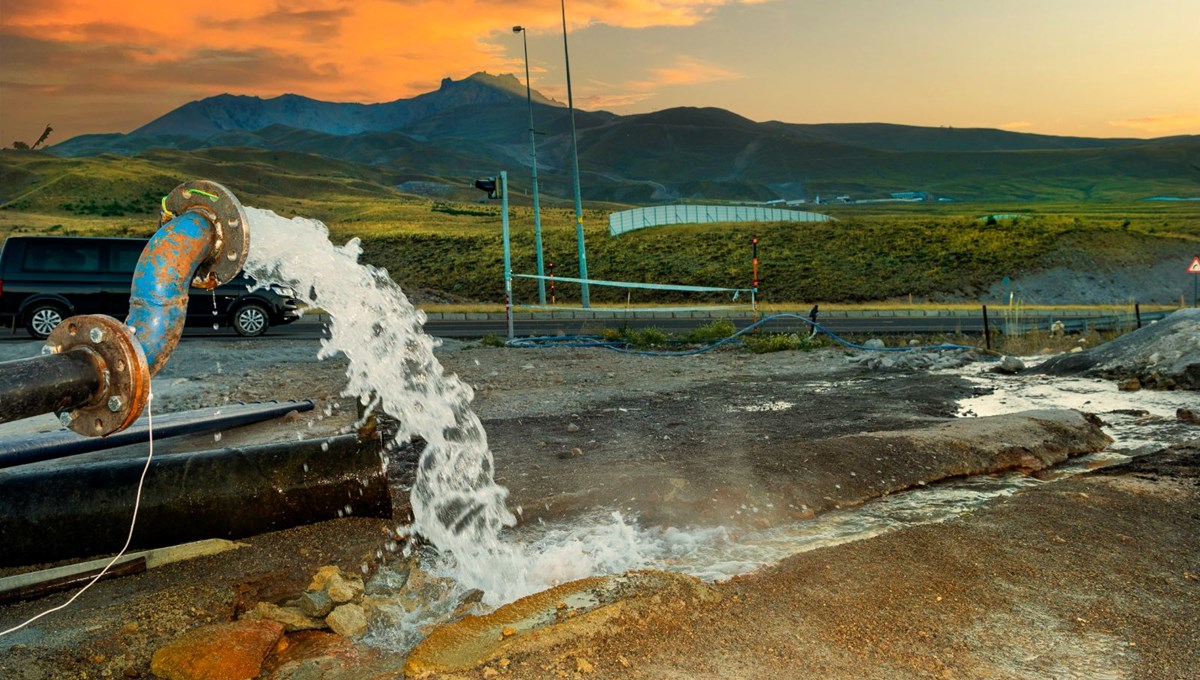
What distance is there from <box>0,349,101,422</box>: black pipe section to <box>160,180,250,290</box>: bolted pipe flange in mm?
722

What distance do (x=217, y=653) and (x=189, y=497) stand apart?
1533 millimetres

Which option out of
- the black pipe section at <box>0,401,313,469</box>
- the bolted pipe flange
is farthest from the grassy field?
the bolted pipe flange

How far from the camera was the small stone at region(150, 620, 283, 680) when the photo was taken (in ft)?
13.1

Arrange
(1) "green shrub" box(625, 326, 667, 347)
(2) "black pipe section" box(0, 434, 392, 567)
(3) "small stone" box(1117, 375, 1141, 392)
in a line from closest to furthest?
(2) "black pipe section" box(0, 434, 392, 567) < (3) "small stone" box(1117, 375, 1141, 392) < (1) "green shrub" box(625, 326, 667, 347)

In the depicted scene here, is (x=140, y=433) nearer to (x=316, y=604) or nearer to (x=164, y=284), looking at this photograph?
(x=316, y=604)

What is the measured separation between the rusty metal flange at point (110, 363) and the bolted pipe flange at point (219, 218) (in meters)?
0.65

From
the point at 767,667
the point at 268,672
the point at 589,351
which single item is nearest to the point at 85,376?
the point at 268,672

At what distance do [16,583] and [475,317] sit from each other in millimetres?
19358

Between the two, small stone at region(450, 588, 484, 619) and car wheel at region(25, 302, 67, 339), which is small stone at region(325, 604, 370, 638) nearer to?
small stone at region(450, 588, 484, 619)

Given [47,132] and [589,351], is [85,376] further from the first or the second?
[47,132]

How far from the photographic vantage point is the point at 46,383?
8.26ft

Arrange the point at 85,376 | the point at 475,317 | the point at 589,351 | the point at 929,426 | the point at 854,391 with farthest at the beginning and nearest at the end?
the point at 475,317 < the point at 589,351 < the point at 854,391 < the point at 929,426 < the point at 85,376

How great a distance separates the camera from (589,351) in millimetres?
15172

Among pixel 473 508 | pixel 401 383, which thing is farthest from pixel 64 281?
pixel 473 508
